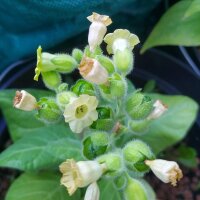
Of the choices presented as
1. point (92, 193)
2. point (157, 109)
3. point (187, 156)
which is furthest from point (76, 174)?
point (187, 156)

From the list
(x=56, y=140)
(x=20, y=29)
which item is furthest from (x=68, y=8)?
(x=56, y=140)

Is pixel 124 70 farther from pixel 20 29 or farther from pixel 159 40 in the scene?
pixel 20 29

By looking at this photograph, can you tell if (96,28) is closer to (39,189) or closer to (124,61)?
(124,61)

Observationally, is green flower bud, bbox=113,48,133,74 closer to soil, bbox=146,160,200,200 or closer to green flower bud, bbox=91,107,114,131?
green flower bud, bbox=91,107,114,131

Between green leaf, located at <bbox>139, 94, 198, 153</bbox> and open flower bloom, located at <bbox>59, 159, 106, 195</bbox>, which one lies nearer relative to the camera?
open flower bloom, located at <bbox>59, 159, 106, 195</bbox>

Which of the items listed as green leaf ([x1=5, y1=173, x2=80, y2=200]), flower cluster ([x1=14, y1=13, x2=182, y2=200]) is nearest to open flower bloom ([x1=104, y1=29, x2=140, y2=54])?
flower cluster ([x1=14, y1=13, x2=182, y2=200])

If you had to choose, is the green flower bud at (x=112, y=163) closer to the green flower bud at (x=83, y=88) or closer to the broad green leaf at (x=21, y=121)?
the green flower bud at (x=83, y=88)
